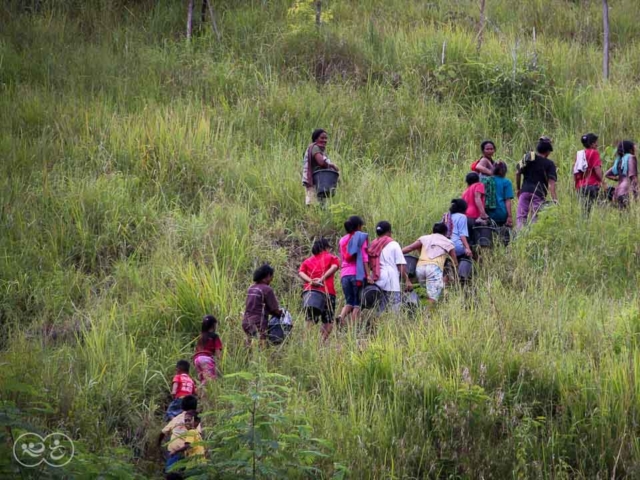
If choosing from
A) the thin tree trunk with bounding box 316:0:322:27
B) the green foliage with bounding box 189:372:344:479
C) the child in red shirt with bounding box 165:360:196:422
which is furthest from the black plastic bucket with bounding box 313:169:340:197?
the thin tree trunk with bounding box 316:0:322:27

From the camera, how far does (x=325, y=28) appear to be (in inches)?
689

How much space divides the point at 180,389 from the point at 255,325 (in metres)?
1.18

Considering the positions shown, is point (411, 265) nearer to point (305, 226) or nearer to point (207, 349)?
point (305, 226)

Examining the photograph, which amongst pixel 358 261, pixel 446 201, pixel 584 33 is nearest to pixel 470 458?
pixel 358 261

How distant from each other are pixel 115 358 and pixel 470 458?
3.64 meters

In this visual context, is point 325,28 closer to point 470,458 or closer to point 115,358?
point 115,358

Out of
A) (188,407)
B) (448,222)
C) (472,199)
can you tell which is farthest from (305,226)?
(188,407)

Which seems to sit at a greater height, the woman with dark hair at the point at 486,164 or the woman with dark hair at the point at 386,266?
the woman with dark hair at the point at 486,164

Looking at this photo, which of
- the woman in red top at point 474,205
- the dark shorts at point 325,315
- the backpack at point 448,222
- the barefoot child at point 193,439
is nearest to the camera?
the barefoot child at point 193,439

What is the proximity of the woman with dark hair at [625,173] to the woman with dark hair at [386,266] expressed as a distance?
11.2 feet

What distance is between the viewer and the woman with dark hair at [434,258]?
1060 centimetres

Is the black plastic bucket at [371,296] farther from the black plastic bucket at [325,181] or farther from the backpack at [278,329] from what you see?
the black plastic bucket at [325,181]

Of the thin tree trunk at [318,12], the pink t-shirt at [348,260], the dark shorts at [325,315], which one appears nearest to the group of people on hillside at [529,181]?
the pink t-shirt at [348,260]

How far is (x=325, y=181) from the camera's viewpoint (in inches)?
490
